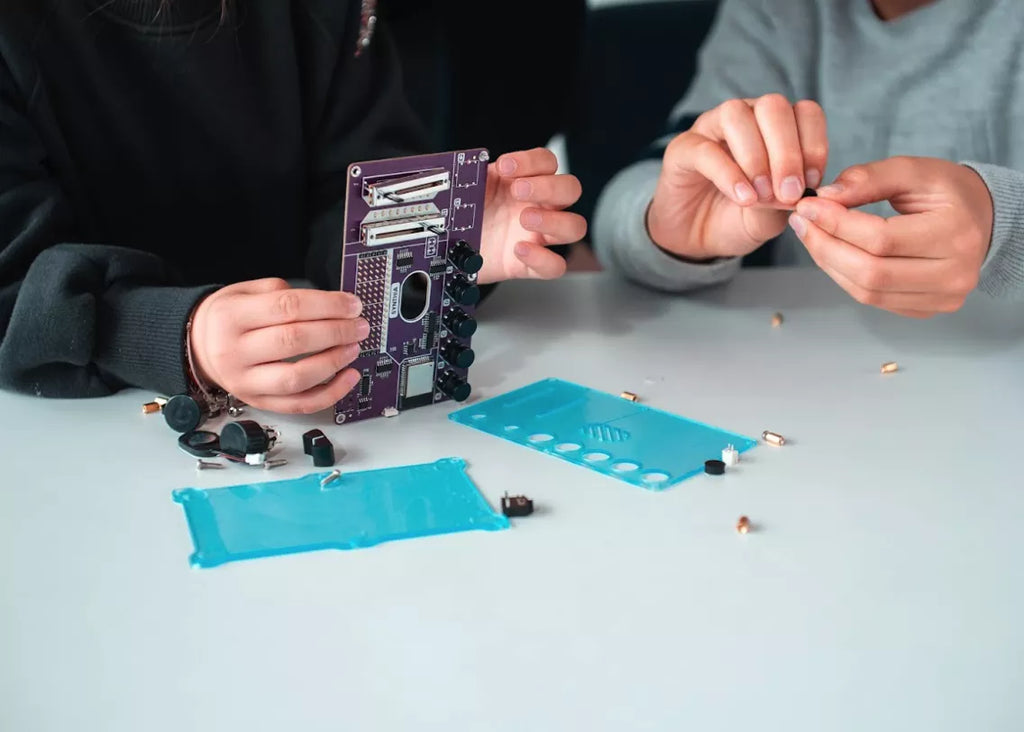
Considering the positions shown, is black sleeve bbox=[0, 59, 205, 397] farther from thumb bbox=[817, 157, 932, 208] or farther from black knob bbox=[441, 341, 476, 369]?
thumb bbox=[817, 157, 932, 208]

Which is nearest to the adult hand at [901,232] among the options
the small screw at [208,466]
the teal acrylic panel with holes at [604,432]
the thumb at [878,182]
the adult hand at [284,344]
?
the thumb at [878,182]

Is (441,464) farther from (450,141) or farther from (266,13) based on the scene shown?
(450,141)

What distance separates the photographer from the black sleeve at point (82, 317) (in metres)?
0.86

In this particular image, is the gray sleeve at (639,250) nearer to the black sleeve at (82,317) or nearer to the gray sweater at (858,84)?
the gray sweater at (858,84)

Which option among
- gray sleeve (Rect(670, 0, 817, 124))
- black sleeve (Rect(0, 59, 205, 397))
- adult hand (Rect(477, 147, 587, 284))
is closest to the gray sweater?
gray sleeve (Rect(670, 0, 817, 124))

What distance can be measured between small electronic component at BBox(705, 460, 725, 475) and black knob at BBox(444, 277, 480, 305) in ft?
0.76

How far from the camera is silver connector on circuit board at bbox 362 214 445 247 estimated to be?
0.80m

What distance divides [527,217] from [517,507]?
343 millimetres

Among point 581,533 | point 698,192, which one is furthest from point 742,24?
point 581,533

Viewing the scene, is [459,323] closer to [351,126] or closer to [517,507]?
[517,507]

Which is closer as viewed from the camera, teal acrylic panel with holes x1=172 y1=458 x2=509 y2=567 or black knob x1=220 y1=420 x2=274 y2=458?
teal acrylic panel with holes x1=172 y1=458 x2=509 y2=567

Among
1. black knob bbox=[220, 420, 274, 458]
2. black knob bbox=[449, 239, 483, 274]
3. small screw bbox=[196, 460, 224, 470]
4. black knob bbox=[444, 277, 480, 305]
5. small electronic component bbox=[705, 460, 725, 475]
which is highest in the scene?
black knob bbox=[449, 239, 483, 274]

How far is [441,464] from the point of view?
77 centimetres

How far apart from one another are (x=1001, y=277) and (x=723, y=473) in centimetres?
45
